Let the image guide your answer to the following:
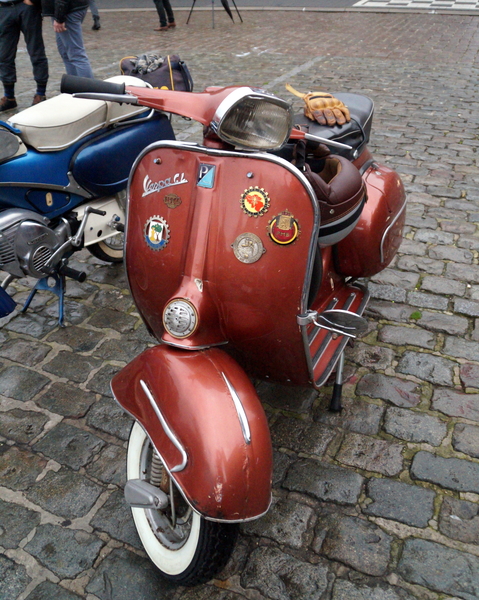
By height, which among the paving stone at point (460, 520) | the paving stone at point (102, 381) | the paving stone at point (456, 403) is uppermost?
the paving stone at point (460, 520)

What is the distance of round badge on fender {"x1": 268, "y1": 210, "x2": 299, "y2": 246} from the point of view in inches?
71.4

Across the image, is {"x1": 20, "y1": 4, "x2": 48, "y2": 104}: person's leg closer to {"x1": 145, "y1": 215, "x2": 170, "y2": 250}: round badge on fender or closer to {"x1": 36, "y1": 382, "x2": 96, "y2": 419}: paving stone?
{"x1": 36, "y1": 382, "x2": 96, "y2": 419}: paving stone

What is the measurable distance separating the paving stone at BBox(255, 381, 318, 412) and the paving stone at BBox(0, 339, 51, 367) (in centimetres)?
122

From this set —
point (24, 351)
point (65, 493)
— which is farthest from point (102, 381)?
point (65, 493)

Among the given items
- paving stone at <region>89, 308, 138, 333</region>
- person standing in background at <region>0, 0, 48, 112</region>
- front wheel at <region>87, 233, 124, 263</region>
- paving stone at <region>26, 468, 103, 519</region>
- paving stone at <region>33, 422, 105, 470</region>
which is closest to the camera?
paving stone at <region>26, 468, 103, 519</region>

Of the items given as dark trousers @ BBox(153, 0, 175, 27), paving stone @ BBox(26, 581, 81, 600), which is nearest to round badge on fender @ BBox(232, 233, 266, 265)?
paving stone @ BBox(26, 581, 81, 600)

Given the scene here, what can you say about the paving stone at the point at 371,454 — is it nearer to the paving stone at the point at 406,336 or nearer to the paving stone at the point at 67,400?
the paving stone at the point at 406,336

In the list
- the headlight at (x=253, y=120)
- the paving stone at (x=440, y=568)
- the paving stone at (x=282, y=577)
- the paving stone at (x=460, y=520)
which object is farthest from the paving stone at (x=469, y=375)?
the headlight at (x=253, y=120)

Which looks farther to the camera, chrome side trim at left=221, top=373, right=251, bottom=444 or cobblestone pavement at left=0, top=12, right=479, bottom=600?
cobblestone pavement at left=0, top=12, right=479, bottom=600

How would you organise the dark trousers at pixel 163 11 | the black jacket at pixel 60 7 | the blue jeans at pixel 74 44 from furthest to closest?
the dark trousers at pixel 163 11, the blue jeans at pixel 74 44, the black jacket at pixel 60 7

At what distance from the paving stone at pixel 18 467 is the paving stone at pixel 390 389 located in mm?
1520

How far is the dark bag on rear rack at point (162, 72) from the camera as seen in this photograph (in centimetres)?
348

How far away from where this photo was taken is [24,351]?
10.1 ft

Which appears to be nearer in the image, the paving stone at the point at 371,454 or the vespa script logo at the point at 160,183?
the vespa script logo at the point at 160,183
